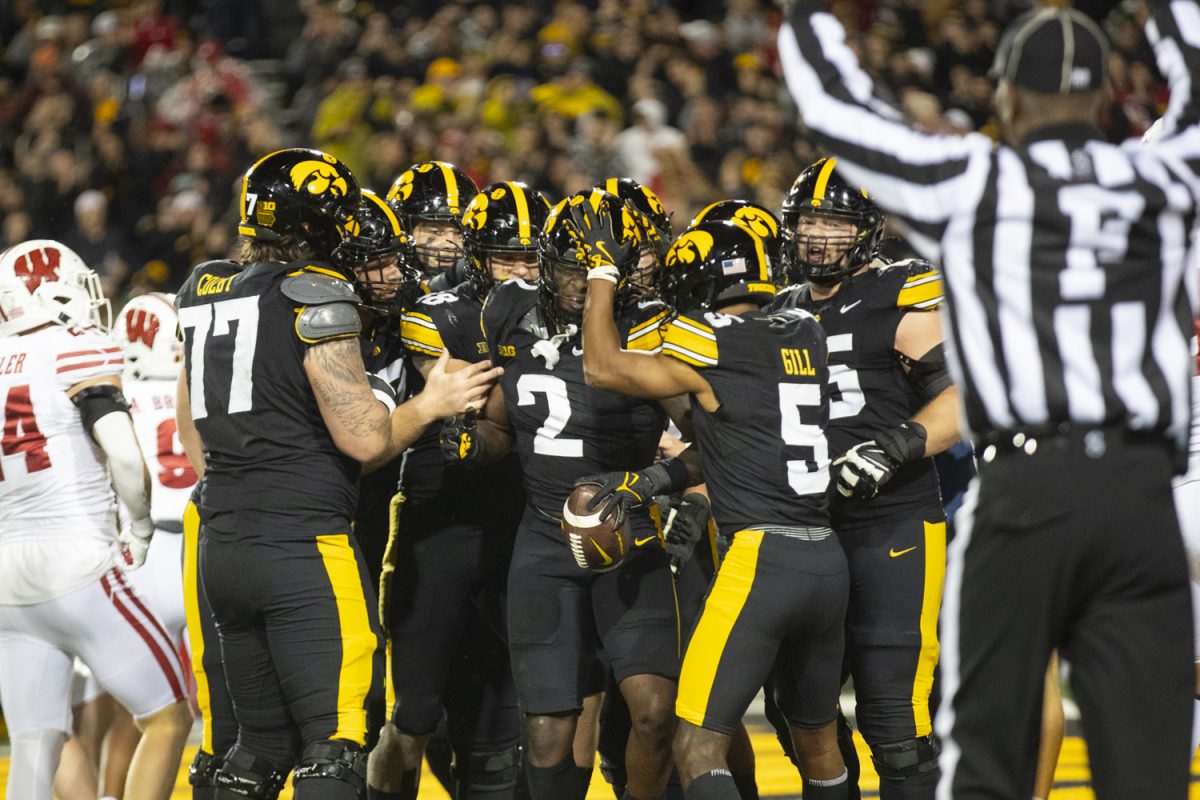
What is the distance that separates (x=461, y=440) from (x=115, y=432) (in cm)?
113

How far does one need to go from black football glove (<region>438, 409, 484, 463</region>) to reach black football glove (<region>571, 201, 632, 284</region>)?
640 mm

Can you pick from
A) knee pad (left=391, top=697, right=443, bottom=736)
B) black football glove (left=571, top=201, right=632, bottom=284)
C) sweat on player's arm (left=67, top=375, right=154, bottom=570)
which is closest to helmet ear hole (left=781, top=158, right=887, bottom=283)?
black football glove (left=571, top=201, right=632, bottom=284)

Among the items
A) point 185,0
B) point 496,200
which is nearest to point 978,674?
point 496,200

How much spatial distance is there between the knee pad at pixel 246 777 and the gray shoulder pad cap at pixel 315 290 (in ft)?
4.21

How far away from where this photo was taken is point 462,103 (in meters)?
11.8

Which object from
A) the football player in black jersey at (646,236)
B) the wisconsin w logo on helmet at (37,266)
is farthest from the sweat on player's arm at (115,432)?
the football player in black jersey at (646,236)

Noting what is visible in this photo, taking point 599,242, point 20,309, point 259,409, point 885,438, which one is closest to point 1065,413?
point 885,438

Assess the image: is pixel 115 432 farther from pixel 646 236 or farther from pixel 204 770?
pixel 646 236

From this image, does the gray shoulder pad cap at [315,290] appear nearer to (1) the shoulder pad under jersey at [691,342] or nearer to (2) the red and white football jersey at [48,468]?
(1) the shoulder pad under jersey at [691,342]

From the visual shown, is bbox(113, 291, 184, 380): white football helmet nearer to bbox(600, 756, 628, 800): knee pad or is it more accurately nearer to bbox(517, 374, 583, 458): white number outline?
bbox(517, 374, 583, 458): white number outline

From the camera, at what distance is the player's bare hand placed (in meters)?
4.63

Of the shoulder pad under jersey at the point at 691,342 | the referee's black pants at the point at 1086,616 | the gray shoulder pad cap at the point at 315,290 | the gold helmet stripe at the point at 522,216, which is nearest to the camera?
the referee's black pants at the point at 1086,616

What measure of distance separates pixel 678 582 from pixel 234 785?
156 centimetres

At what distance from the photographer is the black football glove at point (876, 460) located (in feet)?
15.1
